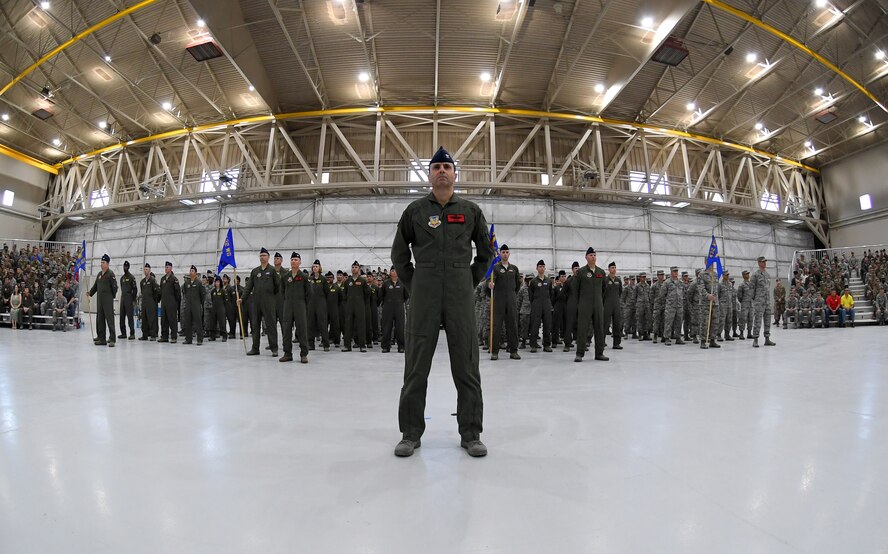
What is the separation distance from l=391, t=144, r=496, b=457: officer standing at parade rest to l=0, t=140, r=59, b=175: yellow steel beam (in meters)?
29.4

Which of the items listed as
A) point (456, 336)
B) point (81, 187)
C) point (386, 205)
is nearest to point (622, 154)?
point (386, 205)

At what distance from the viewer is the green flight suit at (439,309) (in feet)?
8.16

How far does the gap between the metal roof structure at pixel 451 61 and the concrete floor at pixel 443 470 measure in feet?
40.2

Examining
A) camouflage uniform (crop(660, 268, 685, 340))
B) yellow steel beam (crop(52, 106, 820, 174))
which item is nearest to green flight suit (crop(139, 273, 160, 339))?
yellow steel beam (crop(52, 106, 820, 174))

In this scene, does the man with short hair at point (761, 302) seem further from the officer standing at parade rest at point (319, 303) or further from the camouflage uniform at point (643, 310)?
the officer standing at parade rest at point (319, 303)

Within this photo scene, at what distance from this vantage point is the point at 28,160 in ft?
73.0

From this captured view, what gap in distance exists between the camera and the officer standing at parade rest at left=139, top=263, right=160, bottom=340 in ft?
31.1

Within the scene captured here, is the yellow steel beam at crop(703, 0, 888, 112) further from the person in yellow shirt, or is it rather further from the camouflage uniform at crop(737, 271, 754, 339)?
the camouflage uniform at crop(737, 271, 754, 339)

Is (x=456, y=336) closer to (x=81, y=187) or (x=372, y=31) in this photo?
(x=372, y=31)

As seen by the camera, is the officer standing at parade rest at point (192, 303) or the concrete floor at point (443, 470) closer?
the concrete floor at point (443, 470)

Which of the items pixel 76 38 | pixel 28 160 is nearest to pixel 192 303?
pixel 76 38

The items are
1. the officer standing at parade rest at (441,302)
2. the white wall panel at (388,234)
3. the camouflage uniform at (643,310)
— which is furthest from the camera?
the white wall panel at (388,234)

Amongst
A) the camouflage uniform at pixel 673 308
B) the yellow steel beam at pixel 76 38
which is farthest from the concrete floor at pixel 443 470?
the yellow steel beam at pixel 76 38

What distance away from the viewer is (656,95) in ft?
56.8
